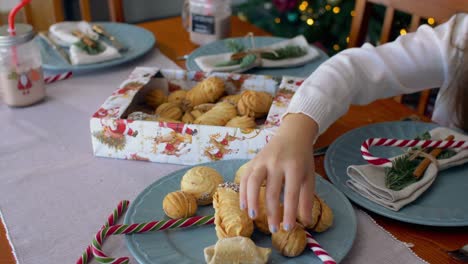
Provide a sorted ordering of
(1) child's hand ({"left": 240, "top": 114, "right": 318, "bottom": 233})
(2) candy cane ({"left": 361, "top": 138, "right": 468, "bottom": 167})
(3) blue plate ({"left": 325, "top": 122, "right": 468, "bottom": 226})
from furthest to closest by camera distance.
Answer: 1. (2) candy cane ({"left": 361, "top": 138, "right": 468, "bottom": 167})
2. (3) blue plate ({"left": 325, "top": 122, "right": 468, "bottom": 226})
3. (1) child's hand ({"left": 240, "top": 114, "right": 318, "bottom": 233})

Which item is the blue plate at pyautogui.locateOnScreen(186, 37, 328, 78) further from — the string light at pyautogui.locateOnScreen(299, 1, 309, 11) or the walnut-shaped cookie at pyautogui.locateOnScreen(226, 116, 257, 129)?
the string light at pyautogui.locateOnScreen(299, 1, 309, 11)

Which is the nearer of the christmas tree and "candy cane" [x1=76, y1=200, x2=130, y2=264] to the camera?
"candy cane" [x1=76, y1=200, x2=130, y2=264]

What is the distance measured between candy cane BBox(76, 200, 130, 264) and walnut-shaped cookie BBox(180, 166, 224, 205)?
82 mm

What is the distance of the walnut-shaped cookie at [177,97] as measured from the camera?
92 cm

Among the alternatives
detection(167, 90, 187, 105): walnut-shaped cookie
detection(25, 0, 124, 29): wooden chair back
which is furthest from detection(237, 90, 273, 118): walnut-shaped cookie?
detection(25, 0, 124, 29): wooden chair back

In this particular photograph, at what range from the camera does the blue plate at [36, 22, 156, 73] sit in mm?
1119

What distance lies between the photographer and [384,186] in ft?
2.32

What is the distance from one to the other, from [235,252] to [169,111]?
384mm

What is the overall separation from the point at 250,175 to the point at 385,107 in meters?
0.54

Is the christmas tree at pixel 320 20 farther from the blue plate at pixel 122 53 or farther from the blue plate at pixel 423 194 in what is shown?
the blue plate at pixel 423 194

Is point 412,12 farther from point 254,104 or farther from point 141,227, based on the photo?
point 141,227

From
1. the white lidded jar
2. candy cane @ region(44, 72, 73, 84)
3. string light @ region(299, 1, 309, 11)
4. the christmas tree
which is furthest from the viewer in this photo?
string light @ region(299, 1, 309, 11)

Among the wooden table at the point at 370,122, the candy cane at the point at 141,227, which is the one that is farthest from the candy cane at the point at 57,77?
the candy cane at the point at 141,227

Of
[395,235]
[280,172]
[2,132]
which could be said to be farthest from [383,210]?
[2,132]
